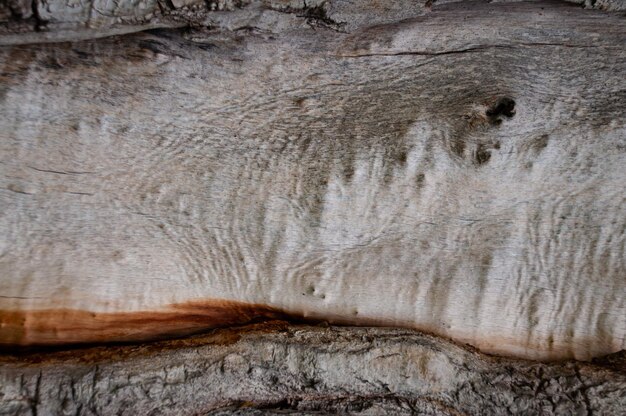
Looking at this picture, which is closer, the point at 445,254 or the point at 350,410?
the point at 350,410

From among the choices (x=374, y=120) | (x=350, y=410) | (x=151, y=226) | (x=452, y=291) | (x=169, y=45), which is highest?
(x=169, y=45)

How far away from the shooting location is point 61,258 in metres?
1.09

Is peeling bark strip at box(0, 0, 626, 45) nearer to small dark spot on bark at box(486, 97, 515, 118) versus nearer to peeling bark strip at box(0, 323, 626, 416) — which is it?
small dark spot on bark at box(486, 97, 515, 118)

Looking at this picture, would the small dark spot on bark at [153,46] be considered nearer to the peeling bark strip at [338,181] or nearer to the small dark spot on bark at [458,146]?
the peeling bark strip at [338,181]

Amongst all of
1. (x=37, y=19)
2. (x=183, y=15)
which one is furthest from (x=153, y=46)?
(x=37, y=19)

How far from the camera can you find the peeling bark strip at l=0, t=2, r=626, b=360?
Answer: 3.55 ft

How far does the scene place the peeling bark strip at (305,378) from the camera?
101cm

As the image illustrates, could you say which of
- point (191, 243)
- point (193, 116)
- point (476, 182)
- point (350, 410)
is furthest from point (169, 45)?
point (350, 410)

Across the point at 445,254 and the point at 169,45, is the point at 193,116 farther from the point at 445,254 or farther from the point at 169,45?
the point at 445,254

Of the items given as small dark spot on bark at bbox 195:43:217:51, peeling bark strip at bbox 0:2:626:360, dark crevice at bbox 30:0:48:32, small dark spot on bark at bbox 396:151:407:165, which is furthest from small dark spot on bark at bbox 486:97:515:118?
dark crevice at bbox 30:0:48:32

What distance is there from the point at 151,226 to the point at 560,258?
0.82 m

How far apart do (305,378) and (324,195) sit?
0.35m

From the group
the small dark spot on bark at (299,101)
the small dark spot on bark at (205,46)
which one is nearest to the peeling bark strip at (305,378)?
the small dark spot on bark at (299,101)

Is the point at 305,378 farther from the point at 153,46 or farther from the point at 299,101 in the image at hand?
the point at 153,46
